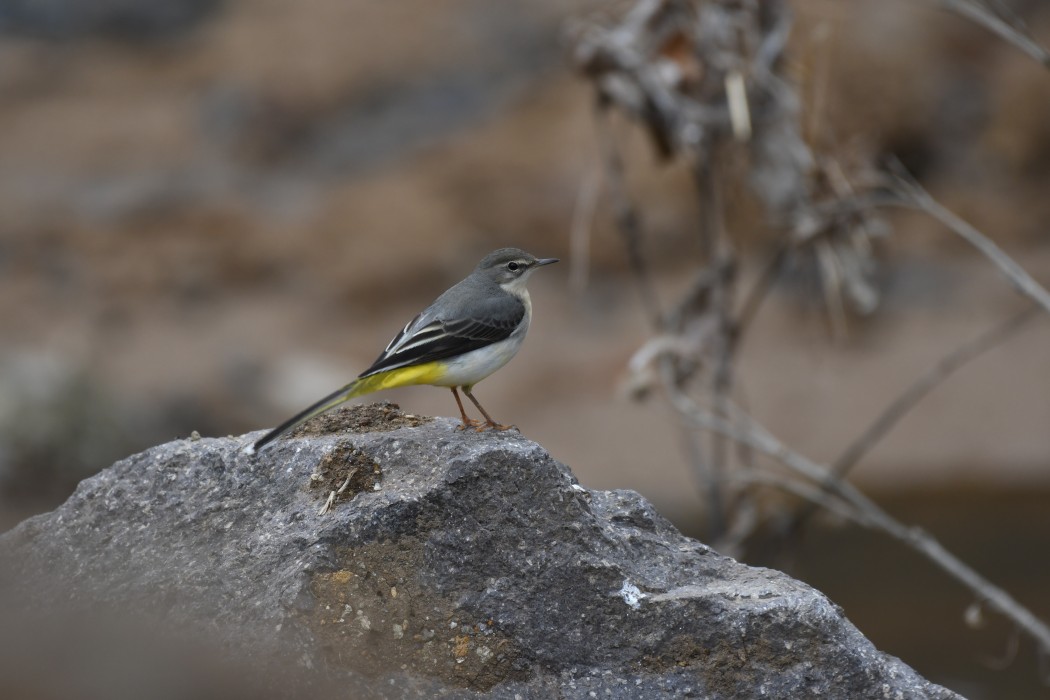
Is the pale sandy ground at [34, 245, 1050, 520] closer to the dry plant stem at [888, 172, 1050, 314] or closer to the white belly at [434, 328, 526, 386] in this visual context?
the dry plant stem at [888, 172, 1050, 314]

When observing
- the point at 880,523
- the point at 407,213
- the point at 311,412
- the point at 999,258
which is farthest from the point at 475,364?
the point at 407,213

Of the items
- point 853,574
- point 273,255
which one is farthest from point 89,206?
point 853,574

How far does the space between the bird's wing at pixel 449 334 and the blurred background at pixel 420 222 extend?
1241cm

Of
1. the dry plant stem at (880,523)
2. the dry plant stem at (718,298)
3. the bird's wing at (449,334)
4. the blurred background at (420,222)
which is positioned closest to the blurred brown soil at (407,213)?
the blurred background at (420,222)

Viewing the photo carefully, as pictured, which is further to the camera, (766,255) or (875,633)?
(766,255)

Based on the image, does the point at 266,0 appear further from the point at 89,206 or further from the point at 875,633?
the point at 875,633

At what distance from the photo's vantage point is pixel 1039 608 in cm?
1332

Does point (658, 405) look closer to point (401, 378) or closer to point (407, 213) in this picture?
point (407, 213)

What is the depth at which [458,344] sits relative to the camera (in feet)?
19.0

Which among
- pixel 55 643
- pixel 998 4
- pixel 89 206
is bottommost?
pixel 55 643

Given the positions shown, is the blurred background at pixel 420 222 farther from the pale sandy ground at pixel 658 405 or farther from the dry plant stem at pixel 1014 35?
the dry plant stem at pixel 1014 35

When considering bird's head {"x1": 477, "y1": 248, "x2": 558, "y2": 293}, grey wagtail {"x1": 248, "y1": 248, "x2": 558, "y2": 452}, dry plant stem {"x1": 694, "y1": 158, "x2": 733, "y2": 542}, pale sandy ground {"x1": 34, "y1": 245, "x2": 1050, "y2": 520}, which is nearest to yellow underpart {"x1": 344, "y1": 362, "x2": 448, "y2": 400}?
grey wagtail {"x1": 248, "y1": 248, "x2": 558, "y2": 452}

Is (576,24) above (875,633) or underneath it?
above

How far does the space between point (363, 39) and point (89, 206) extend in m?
5.44
